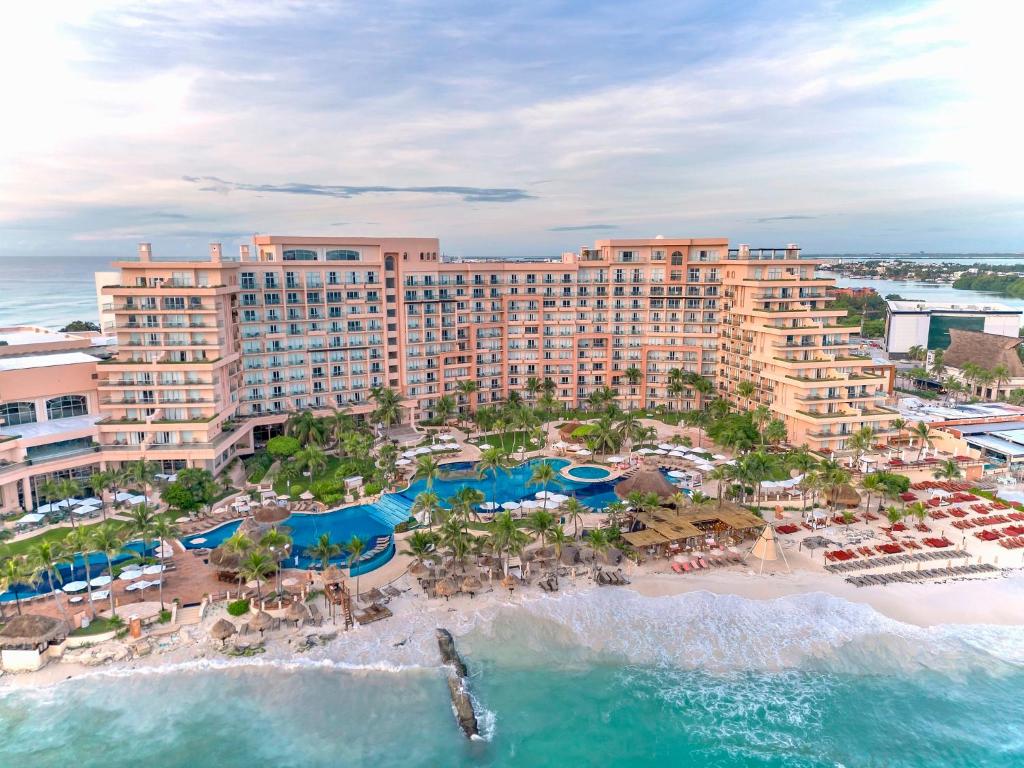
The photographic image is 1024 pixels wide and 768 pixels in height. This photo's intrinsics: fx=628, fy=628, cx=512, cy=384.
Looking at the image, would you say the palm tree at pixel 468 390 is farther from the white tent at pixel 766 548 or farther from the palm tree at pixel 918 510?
the palm tree at pixel 918 510

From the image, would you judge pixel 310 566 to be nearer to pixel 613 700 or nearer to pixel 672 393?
pixel 613 700

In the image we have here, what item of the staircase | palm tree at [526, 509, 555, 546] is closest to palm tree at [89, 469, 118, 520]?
the staircase

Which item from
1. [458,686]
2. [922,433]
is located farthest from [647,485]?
[922,433]

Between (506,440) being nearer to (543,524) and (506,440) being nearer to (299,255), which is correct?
(543,524)

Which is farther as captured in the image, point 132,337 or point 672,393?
point 672,393

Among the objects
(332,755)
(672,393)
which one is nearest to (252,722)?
(332,755)

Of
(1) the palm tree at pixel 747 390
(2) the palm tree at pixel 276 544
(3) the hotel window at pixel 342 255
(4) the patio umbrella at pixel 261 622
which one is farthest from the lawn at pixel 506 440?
(4) the patio umbrella at pixel 261 622
